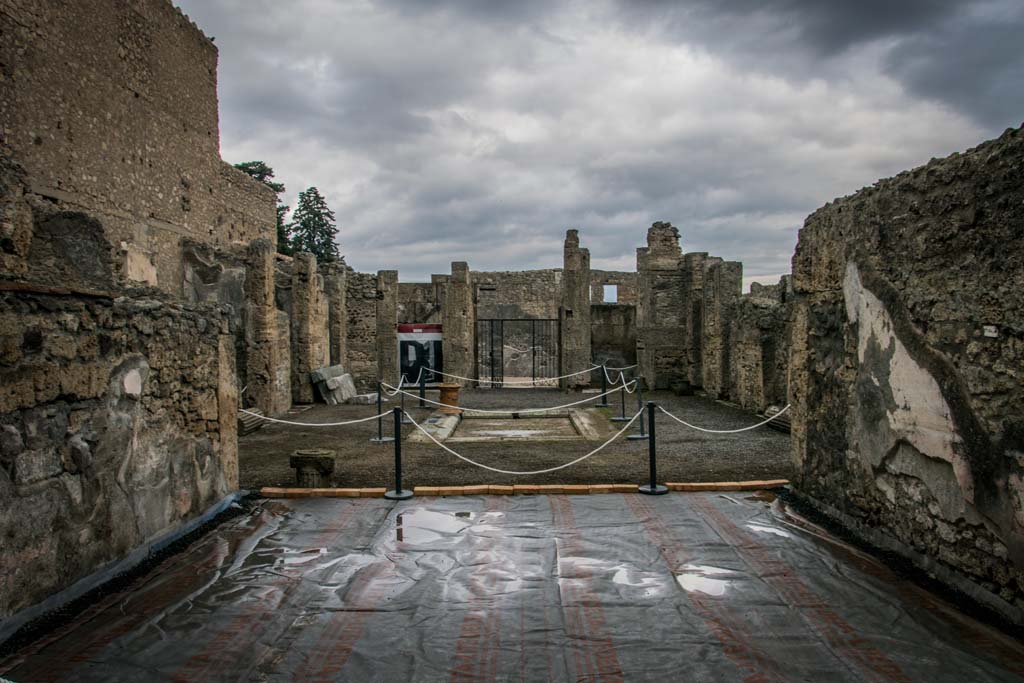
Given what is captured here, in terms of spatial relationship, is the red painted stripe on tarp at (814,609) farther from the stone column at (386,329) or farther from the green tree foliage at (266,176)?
the green tree foliage at (266,176)

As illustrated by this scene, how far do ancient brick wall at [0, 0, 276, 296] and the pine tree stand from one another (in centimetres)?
1563

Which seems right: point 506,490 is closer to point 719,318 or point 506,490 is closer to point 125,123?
point 719,318

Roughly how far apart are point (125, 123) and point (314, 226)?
913 inches

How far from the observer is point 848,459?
5.31 meters

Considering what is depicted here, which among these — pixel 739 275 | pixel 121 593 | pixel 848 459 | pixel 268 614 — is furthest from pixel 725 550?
pixel 739 275

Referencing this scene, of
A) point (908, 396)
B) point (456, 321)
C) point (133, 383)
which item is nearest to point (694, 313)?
point (456, 321)

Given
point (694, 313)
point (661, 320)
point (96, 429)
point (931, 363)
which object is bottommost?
point (96, 429)

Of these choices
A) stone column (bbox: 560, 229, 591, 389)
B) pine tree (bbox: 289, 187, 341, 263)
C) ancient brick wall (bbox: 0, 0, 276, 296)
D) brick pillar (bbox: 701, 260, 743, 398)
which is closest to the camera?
ancient brick wall (bbox: 0, 0, 276, 296)

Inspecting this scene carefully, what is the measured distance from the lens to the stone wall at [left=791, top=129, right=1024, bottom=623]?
3.53 metres

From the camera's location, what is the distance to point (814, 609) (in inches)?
147

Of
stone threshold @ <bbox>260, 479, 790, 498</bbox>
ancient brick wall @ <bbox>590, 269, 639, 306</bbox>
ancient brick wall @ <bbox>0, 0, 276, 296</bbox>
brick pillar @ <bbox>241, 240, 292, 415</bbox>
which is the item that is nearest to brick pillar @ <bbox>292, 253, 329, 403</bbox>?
brick pillar @ <bbox>241, 240, 292, 415</bbox>

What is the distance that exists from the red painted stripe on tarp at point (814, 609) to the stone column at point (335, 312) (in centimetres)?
1330

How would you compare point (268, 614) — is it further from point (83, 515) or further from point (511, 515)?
point (511, 515)

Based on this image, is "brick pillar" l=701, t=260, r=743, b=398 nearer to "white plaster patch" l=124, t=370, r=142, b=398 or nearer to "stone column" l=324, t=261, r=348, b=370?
"stone column" l=324, t=261, r=348, b=370
